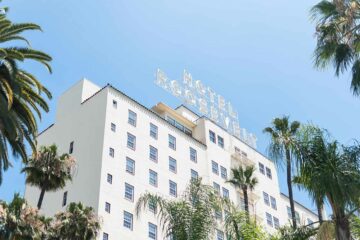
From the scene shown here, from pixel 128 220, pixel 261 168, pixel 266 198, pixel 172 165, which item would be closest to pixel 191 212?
pixel 128 220

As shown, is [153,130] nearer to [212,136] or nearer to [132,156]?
[132,156]

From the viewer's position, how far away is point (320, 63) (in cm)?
2303

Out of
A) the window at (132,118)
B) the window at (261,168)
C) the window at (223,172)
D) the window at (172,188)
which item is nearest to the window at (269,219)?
the window at (261,168)

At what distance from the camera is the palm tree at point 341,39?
22.6 meters

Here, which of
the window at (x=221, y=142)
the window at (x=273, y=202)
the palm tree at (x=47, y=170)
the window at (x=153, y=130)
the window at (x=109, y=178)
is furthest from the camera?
the window at (x=273, y=202)

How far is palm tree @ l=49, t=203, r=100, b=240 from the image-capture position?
43125 mm

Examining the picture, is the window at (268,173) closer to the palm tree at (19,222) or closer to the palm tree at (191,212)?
the palm tree at (19,222)

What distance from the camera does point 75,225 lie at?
144 feet

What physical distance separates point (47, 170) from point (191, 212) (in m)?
26.1

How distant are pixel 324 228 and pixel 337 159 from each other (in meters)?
2.22

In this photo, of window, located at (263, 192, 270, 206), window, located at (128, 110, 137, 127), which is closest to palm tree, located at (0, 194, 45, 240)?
window, located at (128, 110, 137, 127)

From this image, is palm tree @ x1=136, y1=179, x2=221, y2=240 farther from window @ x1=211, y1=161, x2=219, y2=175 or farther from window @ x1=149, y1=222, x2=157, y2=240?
window @ x1=211, y1=161, x2=219, y2=175

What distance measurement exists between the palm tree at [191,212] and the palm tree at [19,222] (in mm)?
16300

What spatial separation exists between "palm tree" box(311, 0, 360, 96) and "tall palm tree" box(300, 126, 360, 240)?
146 inches
